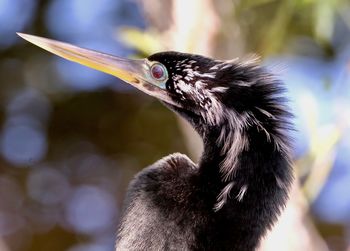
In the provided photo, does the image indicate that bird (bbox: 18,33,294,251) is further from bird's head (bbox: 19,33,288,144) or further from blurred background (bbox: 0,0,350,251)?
blurred background (bbox: 0,0,350,251)

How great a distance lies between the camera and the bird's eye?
179 centimetres

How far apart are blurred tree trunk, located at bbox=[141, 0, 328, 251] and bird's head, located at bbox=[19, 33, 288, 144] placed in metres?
0.60

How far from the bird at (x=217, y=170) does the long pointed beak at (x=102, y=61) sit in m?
0.03

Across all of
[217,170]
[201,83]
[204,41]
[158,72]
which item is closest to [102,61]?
[158,72]

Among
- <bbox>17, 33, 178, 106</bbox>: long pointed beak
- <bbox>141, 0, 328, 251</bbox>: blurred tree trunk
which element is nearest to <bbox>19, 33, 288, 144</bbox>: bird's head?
<bbox>17, 33, 178, 106</bbox>: long pointed beak

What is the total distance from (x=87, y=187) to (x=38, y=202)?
332mm

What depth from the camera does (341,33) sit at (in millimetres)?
4332

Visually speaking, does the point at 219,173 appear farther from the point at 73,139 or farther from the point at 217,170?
the point at 73,139

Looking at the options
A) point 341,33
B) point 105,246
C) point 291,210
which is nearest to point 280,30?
point 291,210

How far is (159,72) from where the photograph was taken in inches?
70.5

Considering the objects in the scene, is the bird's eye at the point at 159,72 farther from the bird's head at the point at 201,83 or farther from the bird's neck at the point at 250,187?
the bird's neck at the point at 250,187

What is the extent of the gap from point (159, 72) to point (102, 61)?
131 mm

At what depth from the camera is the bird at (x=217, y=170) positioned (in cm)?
161

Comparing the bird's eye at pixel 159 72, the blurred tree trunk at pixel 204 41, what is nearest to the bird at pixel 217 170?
the bird's eye at pixel 159 72
